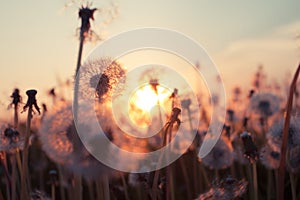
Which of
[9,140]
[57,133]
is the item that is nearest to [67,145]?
[57,133]

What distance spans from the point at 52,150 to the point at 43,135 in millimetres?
179

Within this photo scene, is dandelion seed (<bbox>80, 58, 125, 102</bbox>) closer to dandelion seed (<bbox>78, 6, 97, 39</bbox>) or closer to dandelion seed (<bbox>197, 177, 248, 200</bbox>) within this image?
dandelion seed (<bbox>78, 6, 97, 39</bbox>)

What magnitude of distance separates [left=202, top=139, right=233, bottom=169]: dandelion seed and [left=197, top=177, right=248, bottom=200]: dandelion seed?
1.18 metres

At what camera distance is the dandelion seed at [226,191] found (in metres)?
2.43

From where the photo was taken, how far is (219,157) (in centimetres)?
382

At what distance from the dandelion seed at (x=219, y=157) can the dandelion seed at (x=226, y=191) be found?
1.18 m

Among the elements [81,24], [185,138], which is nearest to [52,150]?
[81,24]

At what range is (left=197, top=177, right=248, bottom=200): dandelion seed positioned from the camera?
95.5 inches

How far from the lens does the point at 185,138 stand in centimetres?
461

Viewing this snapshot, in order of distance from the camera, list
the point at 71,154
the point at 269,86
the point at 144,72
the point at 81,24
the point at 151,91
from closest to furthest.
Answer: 1. the point at 81,24
2. the point at 71,154
3. the point at 151,91
4. the point at 144,72
5. the point at 269,86

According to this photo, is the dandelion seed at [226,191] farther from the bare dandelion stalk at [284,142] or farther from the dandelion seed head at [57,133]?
the dandelion seed head at [57,133]

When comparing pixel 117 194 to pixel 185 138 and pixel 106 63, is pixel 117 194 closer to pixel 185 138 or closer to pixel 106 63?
pixel 106 63

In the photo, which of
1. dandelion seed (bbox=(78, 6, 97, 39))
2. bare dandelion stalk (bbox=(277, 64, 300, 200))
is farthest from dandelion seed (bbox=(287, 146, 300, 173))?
dandelion seed (bbox=(78, 6, 97, 39))

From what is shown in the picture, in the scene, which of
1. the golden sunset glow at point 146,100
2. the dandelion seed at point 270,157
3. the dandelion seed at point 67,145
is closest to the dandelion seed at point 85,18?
the dandelion seed at point 67,145
